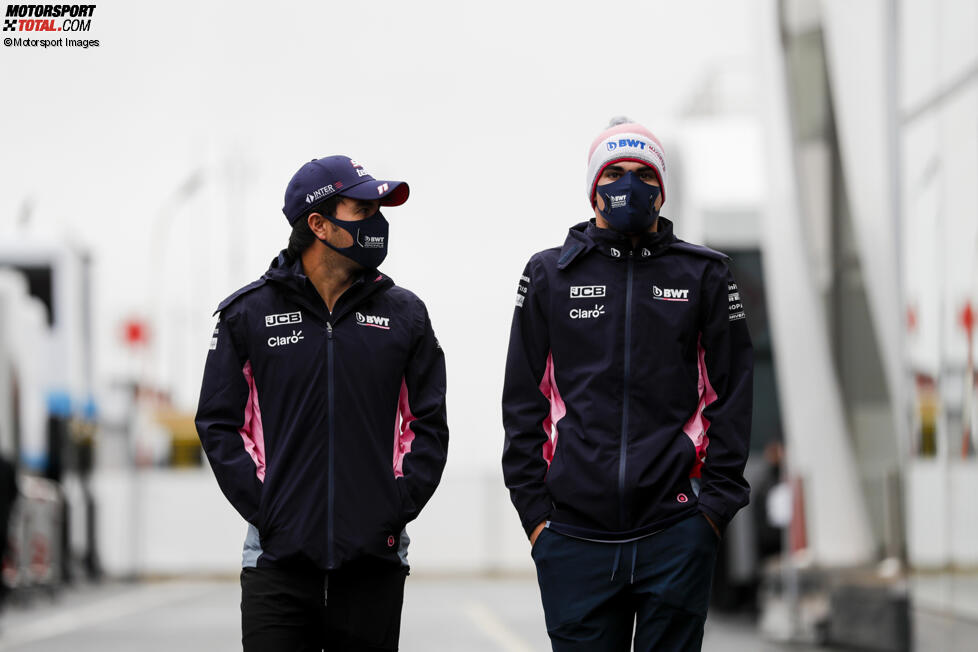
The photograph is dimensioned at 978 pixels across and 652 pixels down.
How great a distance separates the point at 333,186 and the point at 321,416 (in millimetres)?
618

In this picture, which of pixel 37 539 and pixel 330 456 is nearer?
pixel 330 456

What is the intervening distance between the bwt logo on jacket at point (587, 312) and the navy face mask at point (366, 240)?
535 mm

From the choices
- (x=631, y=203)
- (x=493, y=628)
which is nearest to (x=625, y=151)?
(x=631, y=203)

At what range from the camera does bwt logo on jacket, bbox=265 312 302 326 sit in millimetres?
4918

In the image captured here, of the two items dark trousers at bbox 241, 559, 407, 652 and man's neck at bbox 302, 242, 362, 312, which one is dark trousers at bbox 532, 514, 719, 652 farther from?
man's neck at bbox 302, 242, 362, 312

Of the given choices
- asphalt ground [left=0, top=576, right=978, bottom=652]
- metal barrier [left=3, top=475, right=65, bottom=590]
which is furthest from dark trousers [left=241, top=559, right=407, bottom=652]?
metal barrier [left=3, top=475, right=65, bottom=590]

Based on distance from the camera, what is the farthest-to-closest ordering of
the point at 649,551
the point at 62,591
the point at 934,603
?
the point at 62,591
the point at 934,603
the point at 649,551

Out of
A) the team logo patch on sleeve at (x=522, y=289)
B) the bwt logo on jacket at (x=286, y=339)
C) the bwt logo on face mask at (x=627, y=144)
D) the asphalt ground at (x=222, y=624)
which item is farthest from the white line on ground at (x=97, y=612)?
the bwt logo on face mask at (x=627, y=144)

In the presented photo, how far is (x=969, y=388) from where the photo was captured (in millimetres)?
9727

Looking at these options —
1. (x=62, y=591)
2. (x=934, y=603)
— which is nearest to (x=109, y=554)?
(x=62, y=591)

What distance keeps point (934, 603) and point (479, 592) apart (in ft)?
56.8

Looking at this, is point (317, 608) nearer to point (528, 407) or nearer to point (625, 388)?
point (528, 407)

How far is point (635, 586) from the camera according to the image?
4.76 m

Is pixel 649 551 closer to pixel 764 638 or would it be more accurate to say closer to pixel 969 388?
pixel 969 388
